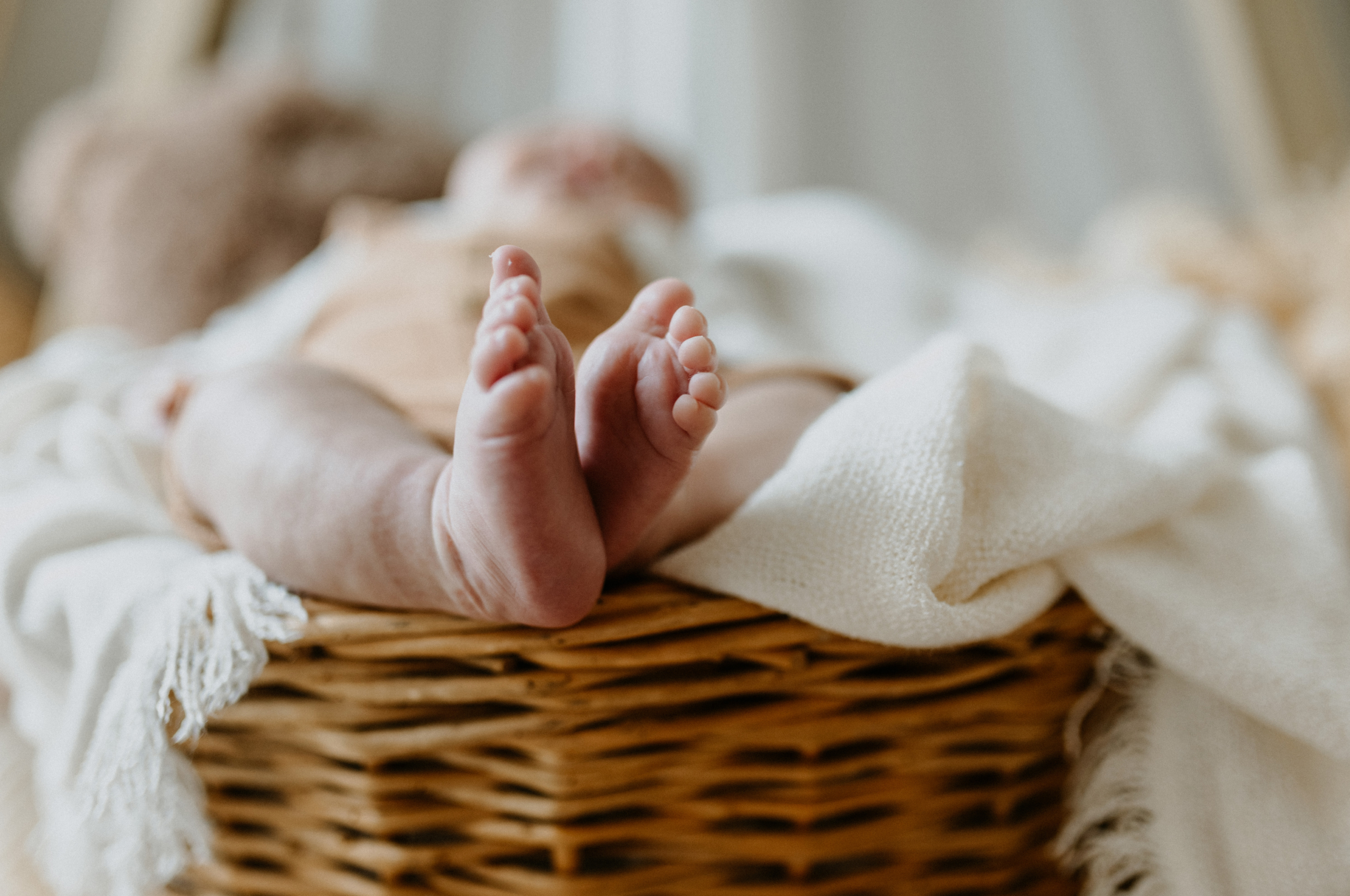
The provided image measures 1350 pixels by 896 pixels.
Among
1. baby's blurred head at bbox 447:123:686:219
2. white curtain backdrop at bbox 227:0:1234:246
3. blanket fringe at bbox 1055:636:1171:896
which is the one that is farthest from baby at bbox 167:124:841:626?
white curtain backdrop at bbox 227:0:1234:246

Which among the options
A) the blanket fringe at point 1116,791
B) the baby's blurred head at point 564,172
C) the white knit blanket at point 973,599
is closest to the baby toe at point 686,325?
the white knit blanket at point 973,599

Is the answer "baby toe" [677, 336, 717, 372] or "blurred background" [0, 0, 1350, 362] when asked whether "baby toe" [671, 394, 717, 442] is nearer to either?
"baby toe" [677, 336, 717, 372]

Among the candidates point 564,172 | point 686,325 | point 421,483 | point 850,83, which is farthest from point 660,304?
point 850,83

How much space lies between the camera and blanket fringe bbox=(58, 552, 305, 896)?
1.54 feet

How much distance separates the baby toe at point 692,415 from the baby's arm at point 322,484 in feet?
0.38

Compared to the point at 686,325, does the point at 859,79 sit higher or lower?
higher

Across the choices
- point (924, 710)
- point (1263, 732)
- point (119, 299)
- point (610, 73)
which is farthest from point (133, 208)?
point (1263, 732)

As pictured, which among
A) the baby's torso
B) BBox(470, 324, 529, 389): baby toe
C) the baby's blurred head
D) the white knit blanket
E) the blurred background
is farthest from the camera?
the blurred background

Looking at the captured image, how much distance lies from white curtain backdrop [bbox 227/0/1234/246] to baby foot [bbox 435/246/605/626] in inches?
53.9

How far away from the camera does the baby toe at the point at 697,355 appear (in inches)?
16.2

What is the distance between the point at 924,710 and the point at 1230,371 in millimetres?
545

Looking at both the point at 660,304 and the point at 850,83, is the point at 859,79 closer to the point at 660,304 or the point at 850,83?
the point at 850,83

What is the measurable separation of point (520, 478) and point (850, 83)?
1.61 meters

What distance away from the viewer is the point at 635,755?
0.51m
